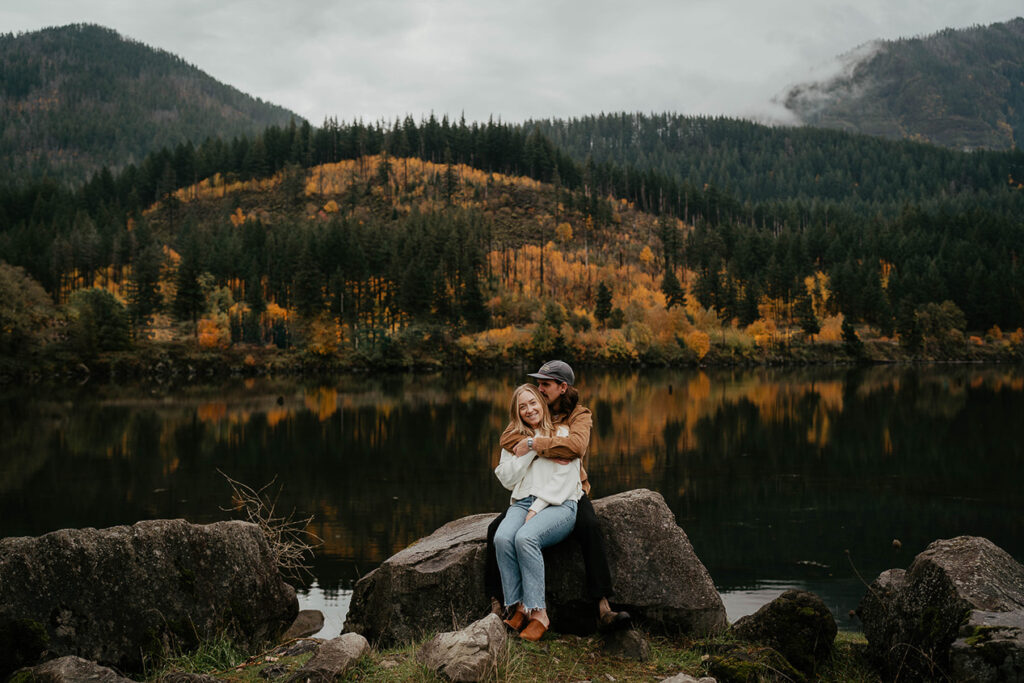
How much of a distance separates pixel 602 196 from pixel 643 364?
2682 inches

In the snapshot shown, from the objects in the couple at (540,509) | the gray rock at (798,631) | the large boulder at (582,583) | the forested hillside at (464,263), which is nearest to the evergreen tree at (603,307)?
the forested hillside at (464,263)

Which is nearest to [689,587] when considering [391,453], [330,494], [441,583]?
[441,583]

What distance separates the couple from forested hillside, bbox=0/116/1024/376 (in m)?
76.2

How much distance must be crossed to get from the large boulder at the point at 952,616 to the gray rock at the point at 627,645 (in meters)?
2.28

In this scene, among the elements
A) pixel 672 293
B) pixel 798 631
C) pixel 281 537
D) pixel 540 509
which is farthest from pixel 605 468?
pixel 672 293

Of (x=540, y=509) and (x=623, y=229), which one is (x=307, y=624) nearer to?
(x=540, y=509)

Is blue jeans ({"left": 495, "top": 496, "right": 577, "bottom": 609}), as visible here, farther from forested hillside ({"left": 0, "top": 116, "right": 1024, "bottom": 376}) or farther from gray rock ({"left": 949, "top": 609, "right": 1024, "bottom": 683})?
forested hillside ({"left": 0, "top": 116, "right": 1024, "bottom": 376})

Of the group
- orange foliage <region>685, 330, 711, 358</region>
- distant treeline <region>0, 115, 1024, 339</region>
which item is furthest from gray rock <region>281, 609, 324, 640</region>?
orange foliage <region>685, 330, 711, 358</region>

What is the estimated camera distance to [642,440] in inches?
1420

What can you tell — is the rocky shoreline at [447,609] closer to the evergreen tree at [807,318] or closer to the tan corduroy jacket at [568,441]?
the tan corduroy jacket at [568,441]

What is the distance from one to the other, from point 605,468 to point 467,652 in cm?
2323

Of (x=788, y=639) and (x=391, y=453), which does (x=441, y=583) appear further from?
(x=391, y=453)

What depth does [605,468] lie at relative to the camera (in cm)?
2877

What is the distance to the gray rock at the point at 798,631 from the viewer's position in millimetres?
7609
